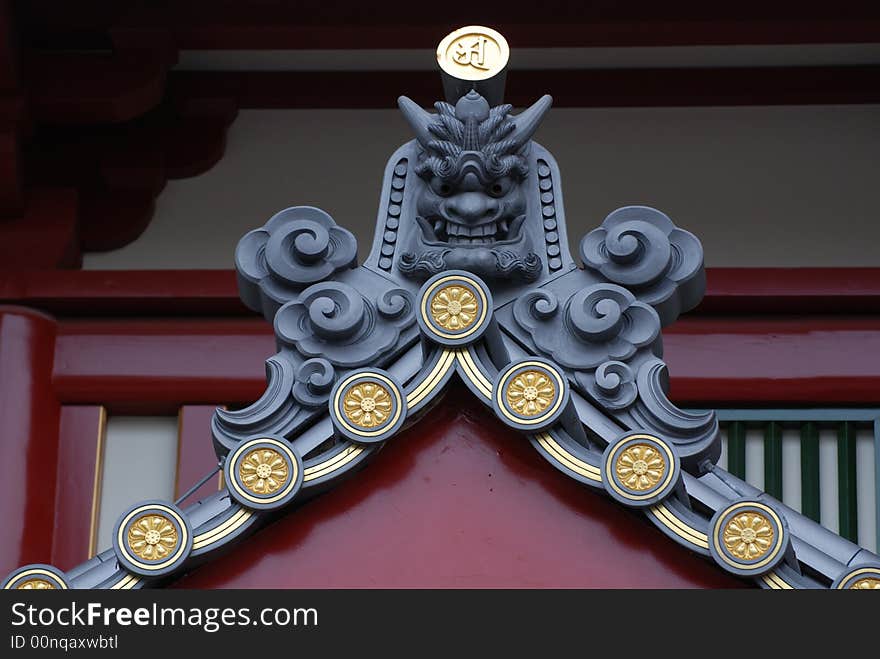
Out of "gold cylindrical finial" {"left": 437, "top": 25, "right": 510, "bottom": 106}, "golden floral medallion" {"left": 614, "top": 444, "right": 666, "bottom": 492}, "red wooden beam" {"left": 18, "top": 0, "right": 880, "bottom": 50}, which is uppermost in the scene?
"red wooden beam" {"left": 18, "top": 0, "right": 880, "bottom": 50}

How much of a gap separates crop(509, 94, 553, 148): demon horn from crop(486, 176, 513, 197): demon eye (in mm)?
81

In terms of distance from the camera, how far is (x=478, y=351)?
3906 millimetres

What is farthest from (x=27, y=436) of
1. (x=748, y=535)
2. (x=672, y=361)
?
(x=748, y=535)

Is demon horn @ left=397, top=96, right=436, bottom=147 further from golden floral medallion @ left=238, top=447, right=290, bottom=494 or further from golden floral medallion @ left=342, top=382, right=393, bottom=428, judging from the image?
golden floral medallion @ left=238, top=447, right=290, bottom=494

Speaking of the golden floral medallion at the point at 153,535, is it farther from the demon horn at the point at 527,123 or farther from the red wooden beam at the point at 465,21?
the red wooden beam at the point at 465,21

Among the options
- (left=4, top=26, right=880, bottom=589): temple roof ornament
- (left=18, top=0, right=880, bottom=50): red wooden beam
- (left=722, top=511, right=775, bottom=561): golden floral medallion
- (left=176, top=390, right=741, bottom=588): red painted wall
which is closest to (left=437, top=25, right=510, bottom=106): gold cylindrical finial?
(left=4, top=26, right=880, bottom=589): temple roof ornament

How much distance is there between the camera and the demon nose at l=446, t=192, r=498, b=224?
4.06 m

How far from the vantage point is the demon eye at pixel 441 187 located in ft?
13.4

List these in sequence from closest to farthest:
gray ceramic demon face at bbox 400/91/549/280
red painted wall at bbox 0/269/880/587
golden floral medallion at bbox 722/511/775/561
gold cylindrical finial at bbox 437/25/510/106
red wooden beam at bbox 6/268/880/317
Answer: golden floral medallion at bbox 722/511/775/561, gray ceramic demon face at bbox 400/91/549/280, gold cylindrical finial at bbox 437/25/510/106, red painted wall at bbox 0/269/880/587, red wooden beam at bbox 6/268/880/317

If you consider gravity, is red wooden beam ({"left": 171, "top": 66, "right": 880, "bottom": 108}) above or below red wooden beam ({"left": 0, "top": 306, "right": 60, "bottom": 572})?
above

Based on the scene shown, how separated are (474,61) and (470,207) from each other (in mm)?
319

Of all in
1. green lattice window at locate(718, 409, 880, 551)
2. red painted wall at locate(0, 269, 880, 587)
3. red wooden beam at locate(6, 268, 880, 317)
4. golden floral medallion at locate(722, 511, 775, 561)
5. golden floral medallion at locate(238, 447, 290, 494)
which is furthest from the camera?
red wooden beam at locate(6, 268, 880, 317)

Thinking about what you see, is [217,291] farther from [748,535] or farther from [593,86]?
[748,535]
